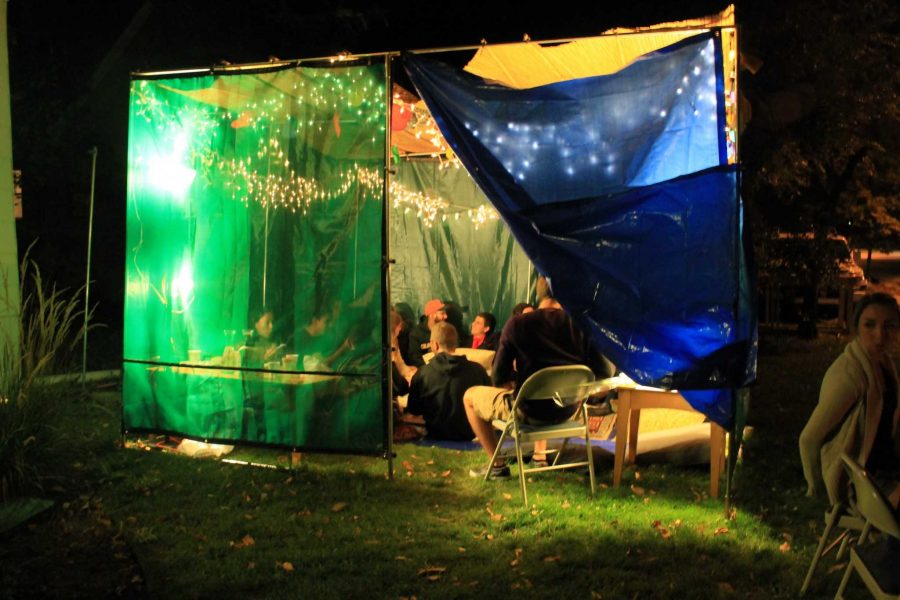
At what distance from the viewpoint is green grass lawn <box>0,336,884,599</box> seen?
14.0 feet

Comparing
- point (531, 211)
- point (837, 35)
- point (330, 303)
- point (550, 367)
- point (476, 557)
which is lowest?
point (476, 557)

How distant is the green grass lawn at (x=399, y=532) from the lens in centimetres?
427

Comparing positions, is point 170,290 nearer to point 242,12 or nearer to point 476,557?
point 476,557

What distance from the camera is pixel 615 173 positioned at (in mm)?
5422

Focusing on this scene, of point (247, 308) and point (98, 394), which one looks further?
point (98, 394)

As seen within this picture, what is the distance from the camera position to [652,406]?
18.7 feet

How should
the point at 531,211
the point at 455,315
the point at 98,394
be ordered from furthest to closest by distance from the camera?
the point at 455,315 → the point at 98,394 → the point at 531,211

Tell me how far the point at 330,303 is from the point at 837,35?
12.0 m

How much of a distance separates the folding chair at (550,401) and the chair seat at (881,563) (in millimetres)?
2212

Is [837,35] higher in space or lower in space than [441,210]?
higher

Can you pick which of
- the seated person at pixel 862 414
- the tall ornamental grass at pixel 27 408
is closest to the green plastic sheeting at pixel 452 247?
the tall ornamental grass at pixel 27 408

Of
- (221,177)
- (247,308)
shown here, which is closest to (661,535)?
(247,308)

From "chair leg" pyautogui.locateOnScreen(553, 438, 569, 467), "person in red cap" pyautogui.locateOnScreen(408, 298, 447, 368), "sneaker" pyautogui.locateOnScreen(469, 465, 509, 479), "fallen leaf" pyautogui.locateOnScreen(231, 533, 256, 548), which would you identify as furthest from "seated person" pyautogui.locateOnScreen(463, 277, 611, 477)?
"person in red cap" pyautogui.locateOnScreen(408, 298, 447, 368)

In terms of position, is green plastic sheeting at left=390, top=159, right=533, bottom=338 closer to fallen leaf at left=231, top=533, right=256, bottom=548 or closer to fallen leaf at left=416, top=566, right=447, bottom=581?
fallen leaf at left=231, top=533, right=256, bottom=548
